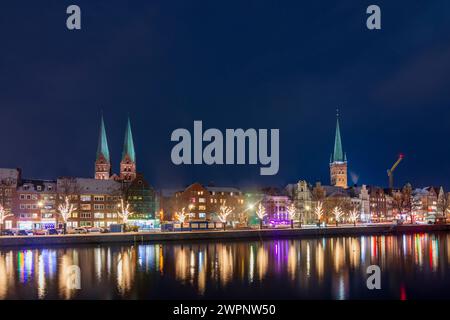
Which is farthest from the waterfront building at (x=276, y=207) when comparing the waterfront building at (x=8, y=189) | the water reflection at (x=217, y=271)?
the water reflection at (x=217, y=271)

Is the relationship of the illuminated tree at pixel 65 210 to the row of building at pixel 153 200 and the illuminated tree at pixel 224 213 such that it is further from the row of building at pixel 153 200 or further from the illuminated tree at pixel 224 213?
the illuminated tree at pixel 224 213

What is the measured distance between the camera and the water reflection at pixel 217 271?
41219 mm

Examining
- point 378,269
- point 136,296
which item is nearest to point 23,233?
point 136,296

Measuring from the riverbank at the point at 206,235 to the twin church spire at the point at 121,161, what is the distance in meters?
76.4

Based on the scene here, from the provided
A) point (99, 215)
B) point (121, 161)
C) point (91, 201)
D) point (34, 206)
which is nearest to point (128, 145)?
point (121, 161)

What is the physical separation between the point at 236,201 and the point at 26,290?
Answer: 104 m

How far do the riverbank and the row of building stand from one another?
77.4 feet

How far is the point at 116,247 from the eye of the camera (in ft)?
244

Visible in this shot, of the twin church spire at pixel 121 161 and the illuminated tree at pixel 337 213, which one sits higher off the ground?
the twin church spire at pixel 121 161

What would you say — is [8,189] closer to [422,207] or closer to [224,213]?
[224,213]

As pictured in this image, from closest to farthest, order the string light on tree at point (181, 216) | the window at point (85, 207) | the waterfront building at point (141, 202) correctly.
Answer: the string light on tree at point (181, 216), the window at point (85, 207), the waterfront building at point (141, 202)

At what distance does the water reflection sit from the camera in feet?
135

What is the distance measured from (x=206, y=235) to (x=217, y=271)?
38374 mm

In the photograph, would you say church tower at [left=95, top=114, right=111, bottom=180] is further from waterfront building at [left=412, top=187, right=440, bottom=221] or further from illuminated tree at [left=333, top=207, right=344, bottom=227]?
waterfront building at [left=412, top=187, right=440, bottom=221]
